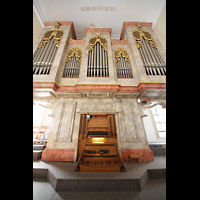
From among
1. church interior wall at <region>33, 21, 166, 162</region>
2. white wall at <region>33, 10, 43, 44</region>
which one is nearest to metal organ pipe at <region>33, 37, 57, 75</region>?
church interior wall at <region>33, 21, 166, 162</region>

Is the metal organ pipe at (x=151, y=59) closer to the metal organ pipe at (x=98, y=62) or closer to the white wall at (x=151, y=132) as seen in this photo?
the metal organ pipe at (x=98, y=62)

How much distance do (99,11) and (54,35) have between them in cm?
327

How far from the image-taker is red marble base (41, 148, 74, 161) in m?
3.84

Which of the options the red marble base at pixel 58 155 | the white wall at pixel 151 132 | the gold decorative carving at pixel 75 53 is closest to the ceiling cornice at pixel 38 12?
the gold decorative carving at pixel 75 53

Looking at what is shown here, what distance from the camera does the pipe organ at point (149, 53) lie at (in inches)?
182

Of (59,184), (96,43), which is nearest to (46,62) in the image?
(96,43)

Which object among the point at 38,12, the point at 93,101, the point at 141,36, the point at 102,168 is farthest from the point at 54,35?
the point at 102,168

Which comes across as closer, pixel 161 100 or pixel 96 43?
pixel 161 100

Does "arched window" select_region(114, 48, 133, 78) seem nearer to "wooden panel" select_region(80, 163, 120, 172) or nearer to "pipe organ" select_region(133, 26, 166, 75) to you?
"pipe organ" select_region(133, 26, 166, 75)
